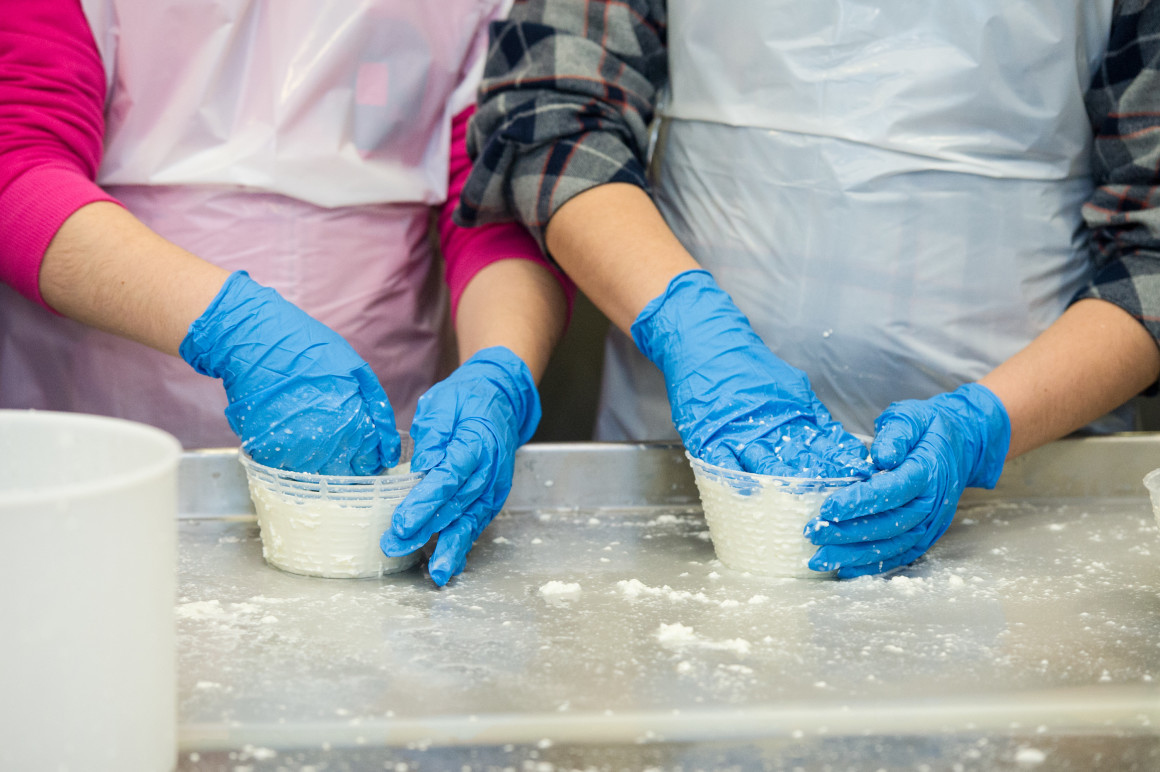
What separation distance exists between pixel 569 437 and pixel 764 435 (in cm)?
113

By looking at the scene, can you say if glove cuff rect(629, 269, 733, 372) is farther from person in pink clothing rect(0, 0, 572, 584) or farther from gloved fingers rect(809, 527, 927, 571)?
gloved fingers rect(809, 527, 927, 571)

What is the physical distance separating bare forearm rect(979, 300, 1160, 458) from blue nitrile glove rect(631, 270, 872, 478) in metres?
0.25

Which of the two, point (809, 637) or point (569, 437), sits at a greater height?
point (809, 637)

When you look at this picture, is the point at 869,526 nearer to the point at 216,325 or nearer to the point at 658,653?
the point at 658,653

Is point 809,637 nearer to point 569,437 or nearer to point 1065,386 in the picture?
point 1065,386

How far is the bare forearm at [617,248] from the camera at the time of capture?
1217mm

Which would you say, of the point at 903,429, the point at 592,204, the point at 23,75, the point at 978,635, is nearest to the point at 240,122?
the point at 23,75

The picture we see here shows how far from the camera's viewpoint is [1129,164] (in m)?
1.24

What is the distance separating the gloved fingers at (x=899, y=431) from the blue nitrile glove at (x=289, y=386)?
499 millimetres

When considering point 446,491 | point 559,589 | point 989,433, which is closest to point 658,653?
point 559,589

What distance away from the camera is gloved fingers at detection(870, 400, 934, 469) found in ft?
3.26

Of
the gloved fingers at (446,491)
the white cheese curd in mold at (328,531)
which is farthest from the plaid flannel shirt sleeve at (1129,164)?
the white cheese curd in mold at (328,531)

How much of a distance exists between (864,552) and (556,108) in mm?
681

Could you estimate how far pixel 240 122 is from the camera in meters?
1.35
